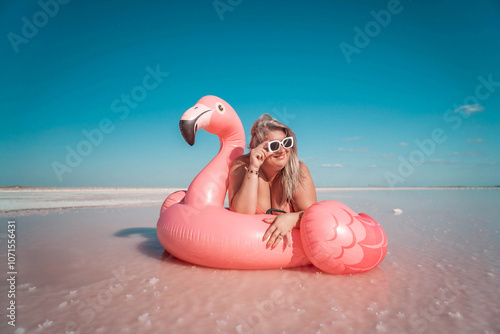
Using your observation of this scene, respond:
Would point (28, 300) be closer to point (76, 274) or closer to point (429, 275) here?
point (76, 274)

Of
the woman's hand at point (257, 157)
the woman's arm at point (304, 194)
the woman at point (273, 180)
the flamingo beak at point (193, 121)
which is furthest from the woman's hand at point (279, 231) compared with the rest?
the flamingo beak at point (193, 121)

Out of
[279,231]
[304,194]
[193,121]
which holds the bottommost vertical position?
[279,231]

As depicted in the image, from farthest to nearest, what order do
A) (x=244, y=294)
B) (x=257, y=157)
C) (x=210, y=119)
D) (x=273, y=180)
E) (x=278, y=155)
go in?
1. (x=210, y=119)
2. (x=273, y=180)
3. (x=278, y=155)
4. (x=257, y=157)
5. (x=244, y=294)

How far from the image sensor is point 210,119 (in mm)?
3381

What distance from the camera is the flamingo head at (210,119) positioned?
10.6 feet

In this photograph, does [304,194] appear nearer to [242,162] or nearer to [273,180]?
[273,180]

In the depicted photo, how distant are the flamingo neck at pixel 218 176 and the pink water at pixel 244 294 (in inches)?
29.2

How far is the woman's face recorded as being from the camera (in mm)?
2887

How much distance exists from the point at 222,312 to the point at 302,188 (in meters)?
1.60

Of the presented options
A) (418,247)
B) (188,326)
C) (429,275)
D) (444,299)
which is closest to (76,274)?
(188,326)

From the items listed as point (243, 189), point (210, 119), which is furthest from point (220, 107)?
point (243, 189)

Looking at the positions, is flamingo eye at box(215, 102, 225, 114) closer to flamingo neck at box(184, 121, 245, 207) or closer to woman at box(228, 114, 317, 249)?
flamingo neck at box(184, 121, 245, 207)

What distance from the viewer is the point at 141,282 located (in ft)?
7.66

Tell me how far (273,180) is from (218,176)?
2.19ft
